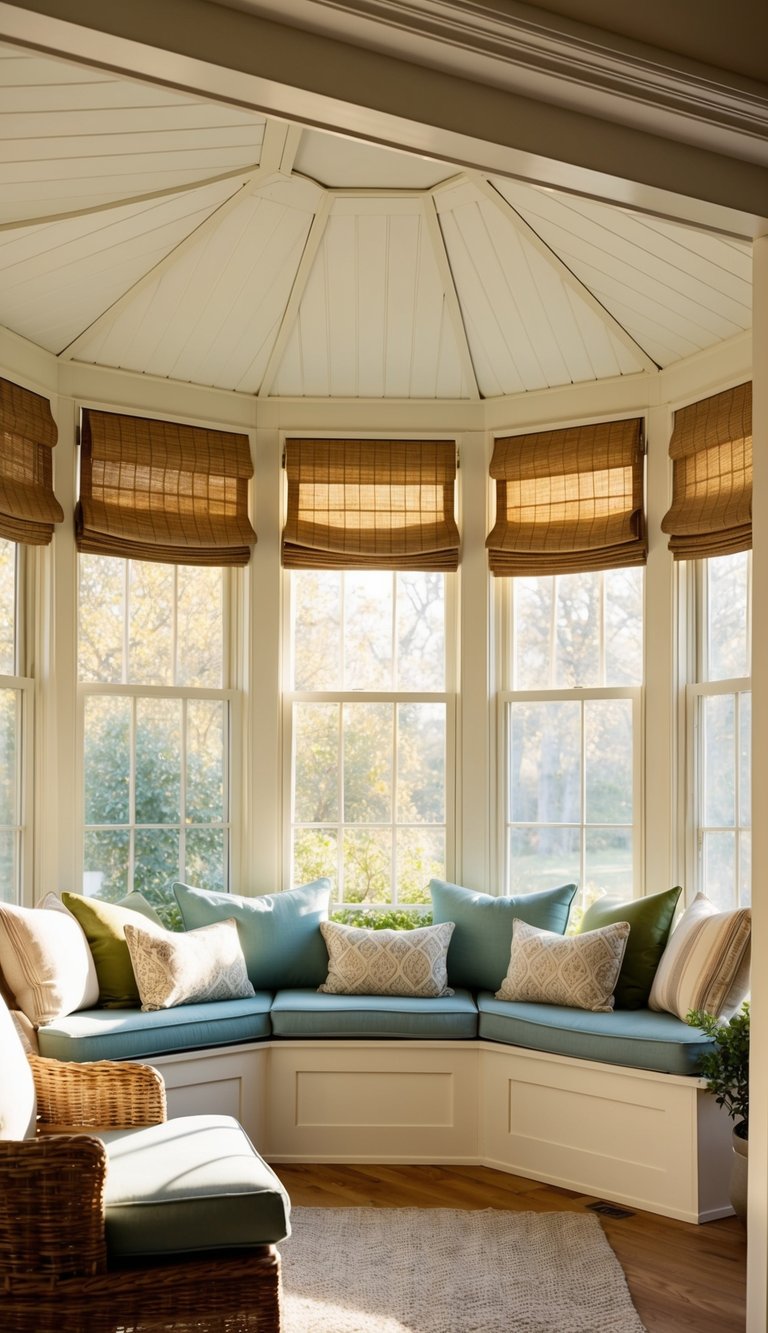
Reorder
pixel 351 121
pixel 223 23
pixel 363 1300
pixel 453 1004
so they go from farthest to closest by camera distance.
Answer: pixel 453 1004 → pixel 363 1300 → pixel 351 121 → pixel 223 23

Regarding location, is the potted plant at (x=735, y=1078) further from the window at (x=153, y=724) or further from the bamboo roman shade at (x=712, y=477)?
the window at (x=153, y=724)

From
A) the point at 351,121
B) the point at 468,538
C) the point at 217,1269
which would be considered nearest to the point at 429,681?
the point at 468,538

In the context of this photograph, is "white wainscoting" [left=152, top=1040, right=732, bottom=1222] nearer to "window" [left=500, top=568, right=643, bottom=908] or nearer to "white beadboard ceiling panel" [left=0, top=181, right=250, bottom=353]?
"window" [left=500, top=568, right=643, bottom=908]

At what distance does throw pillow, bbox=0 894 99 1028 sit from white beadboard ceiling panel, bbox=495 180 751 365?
305 cm

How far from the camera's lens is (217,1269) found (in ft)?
9.15

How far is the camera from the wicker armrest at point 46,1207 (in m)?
2.66

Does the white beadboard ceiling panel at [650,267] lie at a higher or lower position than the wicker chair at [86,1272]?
higher

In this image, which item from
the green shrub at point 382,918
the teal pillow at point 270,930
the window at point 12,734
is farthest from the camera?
the green shrub at point 382,918

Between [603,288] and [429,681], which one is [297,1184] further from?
A: [603,288]

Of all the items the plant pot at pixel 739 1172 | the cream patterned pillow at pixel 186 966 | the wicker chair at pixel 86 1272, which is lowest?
Answer: the plant pot at pixel 739 1172

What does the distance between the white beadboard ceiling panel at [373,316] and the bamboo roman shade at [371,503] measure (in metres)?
0.28

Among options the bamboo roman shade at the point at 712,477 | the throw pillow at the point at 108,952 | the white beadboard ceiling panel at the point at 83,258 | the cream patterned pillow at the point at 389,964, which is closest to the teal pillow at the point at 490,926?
the cream patterned pillow at the point at 389,964

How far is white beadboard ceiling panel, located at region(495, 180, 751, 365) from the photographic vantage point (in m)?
4.21

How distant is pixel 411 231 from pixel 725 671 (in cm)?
214
